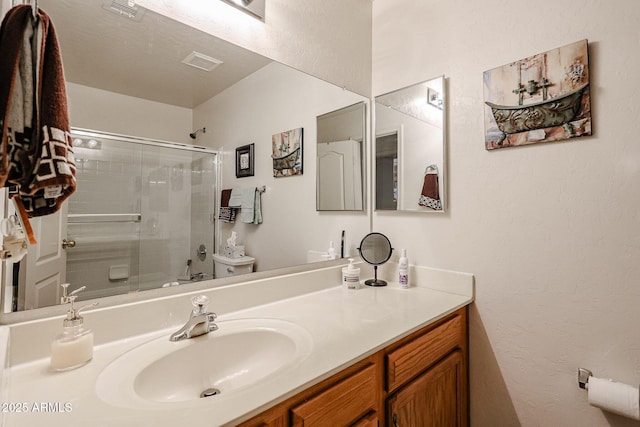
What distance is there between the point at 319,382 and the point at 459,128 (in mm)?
1167

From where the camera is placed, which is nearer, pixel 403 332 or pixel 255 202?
pixel 403 332

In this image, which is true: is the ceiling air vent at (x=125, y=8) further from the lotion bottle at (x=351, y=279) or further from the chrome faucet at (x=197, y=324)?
the lotion bottle at (x=351, y=279)

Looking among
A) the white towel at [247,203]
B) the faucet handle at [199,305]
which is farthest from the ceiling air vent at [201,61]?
the faucet handle at [199,305]

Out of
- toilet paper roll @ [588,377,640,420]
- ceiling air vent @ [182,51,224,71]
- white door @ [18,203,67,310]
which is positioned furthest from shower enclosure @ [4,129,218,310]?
toilet paper roll @ [588,377,640,420]

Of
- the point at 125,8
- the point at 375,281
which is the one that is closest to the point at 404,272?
the point at 375,281

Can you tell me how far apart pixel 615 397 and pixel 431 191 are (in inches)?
35.6

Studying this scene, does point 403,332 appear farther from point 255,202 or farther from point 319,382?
point 255,202

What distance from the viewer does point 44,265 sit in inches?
31.7

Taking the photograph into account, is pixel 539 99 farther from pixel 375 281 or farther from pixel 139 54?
pixel 139 54

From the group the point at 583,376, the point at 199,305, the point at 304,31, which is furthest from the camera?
the point at 304,31

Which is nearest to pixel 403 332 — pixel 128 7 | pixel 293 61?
pixel 293 61

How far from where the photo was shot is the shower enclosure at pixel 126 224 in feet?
2.68

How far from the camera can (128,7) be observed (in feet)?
3.02

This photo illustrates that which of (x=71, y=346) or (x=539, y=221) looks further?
(x=539, y=221)
